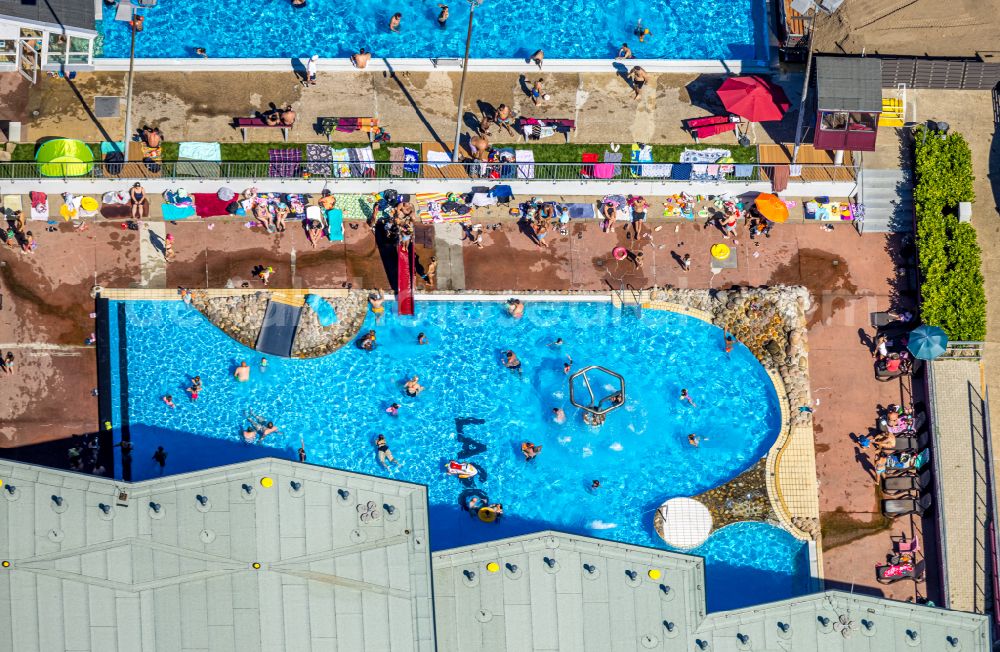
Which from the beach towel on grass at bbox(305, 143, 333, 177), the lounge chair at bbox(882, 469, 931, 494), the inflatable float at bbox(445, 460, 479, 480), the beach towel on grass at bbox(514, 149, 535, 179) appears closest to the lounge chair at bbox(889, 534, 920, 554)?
the lounge chair at bbox(882, 469, 931, 494)

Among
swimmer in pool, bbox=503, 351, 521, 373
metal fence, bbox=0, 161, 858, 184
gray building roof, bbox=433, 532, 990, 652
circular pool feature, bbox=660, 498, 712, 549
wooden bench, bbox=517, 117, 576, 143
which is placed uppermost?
wooden bench, bbox=517, 117, 576, 143

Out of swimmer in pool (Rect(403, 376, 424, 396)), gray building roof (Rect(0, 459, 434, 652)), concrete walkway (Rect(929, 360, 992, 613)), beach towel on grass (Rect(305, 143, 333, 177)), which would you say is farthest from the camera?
beach towel on grass (Rect(305, 143, 333, 177))

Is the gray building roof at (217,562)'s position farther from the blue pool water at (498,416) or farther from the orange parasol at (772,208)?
the orange parasol at (772,208)

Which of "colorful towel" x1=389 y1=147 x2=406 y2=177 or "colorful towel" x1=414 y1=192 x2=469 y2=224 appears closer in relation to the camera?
"colorful towel" x1=389 y1=147 x2=406 y2=177

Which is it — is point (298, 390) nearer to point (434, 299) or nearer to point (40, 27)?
point (434, 299)

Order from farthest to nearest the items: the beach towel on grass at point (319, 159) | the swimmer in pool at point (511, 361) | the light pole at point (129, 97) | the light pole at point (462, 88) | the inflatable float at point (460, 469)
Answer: the beach towel on grass at point (319, 159) < the swimmer in pool at point (511, 361) < the inflatable float at point (460, 469) < the light pole at point (129, 97) < the light pole at point (462, 88)

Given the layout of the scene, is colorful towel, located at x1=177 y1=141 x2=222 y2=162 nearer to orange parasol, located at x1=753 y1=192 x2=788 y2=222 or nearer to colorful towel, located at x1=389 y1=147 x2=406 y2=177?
colorful towel, located at x1=389 y1=147 x2=406 y2=177

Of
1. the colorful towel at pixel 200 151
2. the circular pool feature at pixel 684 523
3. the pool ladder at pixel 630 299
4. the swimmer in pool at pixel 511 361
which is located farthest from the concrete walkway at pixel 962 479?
the colorful towel at pixel 200 151
